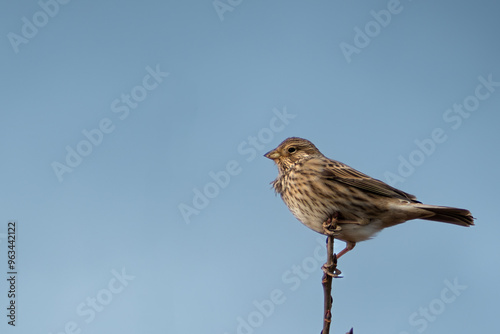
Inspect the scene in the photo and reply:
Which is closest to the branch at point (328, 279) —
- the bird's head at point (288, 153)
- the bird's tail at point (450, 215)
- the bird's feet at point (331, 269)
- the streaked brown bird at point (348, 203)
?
the bird's feet at point (331, 269)

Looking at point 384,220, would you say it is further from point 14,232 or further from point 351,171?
point 14,232

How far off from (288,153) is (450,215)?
1.81m

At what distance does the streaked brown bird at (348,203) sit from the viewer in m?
5.18

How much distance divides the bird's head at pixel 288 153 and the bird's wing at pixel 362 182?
0.37 m

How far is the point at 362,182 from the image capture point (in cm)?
557

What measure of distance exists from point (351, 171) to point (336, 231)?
107cm

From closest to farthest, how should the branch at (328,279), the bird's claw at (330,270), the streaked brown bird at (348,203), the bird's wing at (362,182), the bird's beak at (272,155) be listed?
the branch at (328,279)
the bird's claw at (330,270)
the streaked brown bird at (348,203)
the bird's wing at (362,182)
the bird's beak at (272,155)

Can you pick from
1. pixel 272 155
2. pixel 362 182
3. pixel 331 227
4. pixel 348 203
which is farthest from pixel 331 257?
pixel 272 155

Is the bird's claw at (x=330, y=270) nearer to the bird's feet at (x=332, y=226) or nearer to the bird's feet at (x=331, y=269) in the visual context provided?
the bird's feet at (x=331, y=269)

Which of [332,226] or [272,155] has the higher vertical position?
[272,155]

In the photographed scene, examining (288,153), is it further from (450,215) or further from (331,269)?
(331,269)

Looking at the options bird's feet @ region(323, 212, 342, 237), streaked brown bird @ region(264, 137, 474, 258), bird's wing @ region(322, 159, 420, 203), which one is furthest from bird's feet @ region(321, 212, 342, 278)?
bird's wing @ region(322, 159, 420, 203)

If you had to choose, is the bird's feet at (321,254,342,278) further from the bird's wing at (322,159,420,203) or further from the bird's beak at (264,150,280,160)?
the bird's beak at (264,150,280,160)

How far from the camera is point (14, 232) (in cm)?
845
